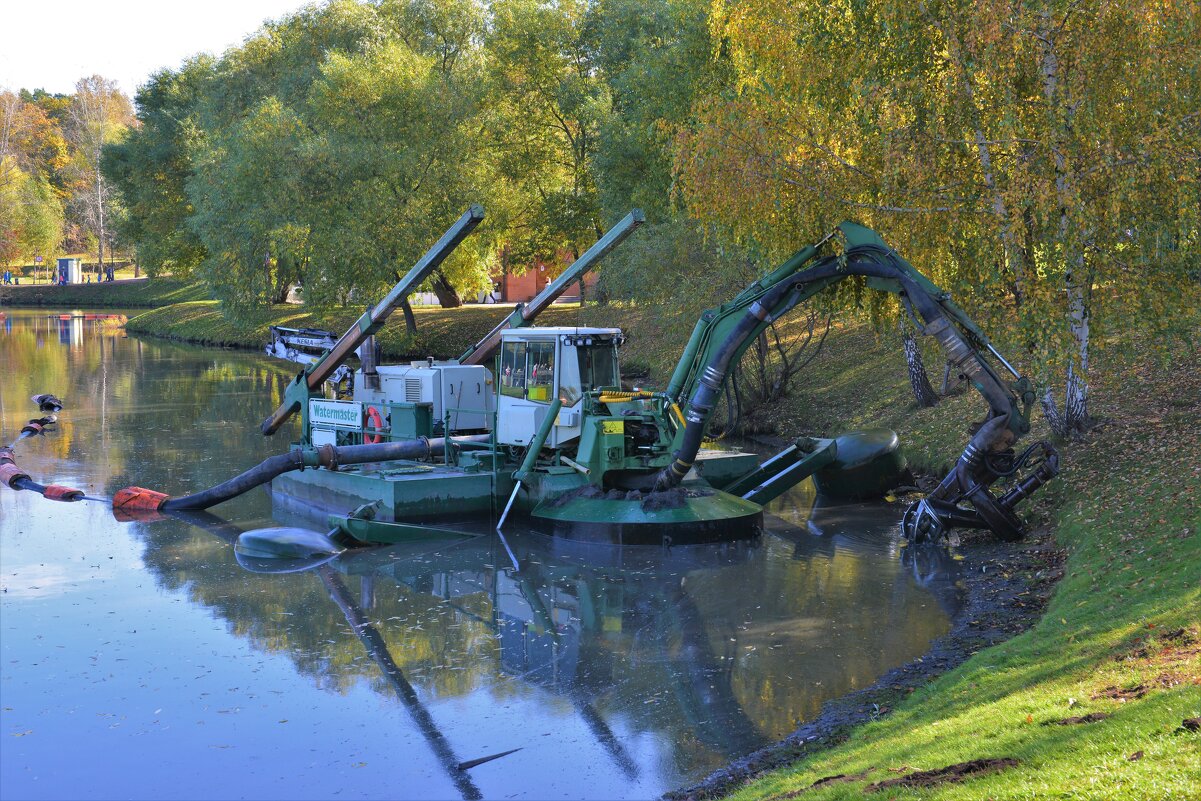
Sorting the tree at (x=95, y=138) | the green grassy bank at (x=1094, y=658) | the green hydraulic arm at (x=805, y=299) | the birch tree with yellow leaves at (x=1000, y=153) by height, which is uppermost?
the tree at (x=95, y=138)

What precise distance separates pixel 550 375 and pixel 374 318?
208 inches

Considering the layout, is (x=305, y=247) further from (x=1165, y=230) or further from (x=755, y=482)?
(x=1165, y=230)

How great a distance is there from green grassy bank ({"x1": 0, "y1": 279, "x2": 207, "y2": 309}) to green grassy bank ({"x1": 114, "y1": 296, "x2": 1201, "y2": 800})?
7742 centimetres

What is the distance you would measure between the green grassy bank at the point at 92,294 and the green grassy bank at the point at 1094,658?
3048 inches

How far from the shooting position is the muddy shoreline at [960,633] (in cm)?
998

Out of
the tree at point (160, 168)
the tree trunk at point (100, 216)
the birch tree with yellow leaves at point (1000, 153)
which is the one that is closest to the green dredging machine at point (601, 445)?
the birch tree with yellow leaves at point (1000, 153)

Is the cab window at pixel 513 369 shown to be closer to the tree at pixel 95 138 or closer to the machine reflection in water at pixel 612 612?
the machine reflection in water at pixel 612 612

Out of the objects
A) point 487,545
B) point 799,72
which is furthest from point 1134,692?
point 799,72

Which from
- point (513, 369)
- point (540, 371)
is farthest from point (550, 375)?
point (513, 369)

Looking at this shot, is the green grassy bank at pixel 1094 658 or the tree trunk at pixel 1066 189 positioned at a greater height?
the tree trunk at pixel 1066 189

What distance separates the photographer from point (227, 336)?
6369 centimetres

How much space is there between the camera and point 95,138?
112m

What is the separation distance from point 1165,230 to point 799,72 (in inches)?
266

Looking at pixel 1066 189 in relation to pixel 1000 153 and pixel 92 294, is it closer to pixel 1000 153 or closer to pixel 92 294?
pixel 1000 153
